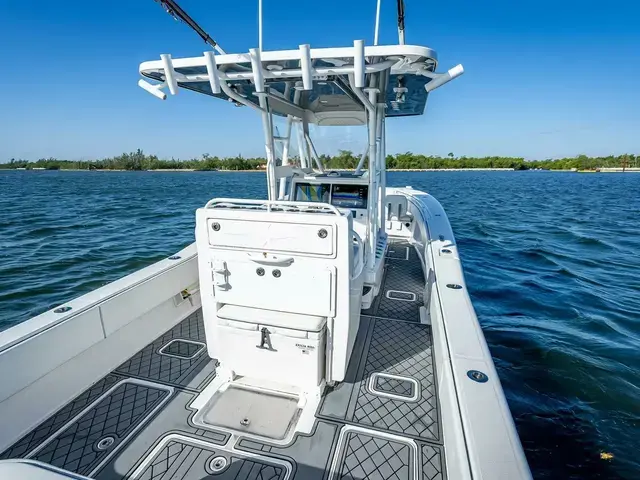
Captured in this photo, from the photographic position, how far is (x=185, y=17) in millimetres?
3074

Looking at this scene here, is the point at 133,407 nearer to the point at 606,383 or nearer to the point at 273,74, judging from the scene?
the point at 273,74

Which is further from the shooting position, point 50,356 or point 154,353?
point 154,353

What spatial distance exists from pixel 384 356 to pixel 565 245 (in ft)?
28.2

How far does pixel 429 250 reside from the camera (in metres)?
4.09

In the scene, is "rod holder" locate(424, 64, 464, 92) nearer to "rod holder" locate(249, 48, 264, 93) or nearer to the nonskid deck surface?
Result: "rod holder" locate(249, 48, 264, 93)

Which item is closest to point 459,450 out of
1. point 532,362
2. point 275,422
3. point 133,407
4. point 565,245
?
point 275,422

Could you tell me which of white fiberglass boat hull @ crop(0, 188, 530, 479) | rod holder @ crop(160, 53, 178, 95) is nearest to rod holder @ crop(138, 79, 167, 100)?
rod holder @ crop(160, 53, 178, 95)

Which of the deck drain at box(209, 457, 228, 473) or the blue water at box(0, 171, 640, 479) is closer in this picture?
the deck drain at box(209, 457, 228, 473)

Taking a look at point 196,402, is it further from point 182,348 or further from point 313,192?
point 313,192

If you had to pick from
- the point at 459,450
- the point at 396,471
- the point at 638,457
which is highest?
the point at 459,450

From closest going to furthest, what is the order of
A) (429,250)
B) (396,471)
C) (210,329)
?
(396,471)
(210,329)
(429,250)

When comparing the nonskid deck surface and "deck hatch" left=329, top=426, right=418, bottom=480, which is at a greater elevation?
the nonskid deck surface

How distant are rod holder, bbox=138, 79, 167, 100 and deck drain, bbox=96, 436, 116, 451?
2486mm

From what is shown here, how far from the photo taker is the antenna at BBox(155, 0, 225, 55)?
9.06ft
